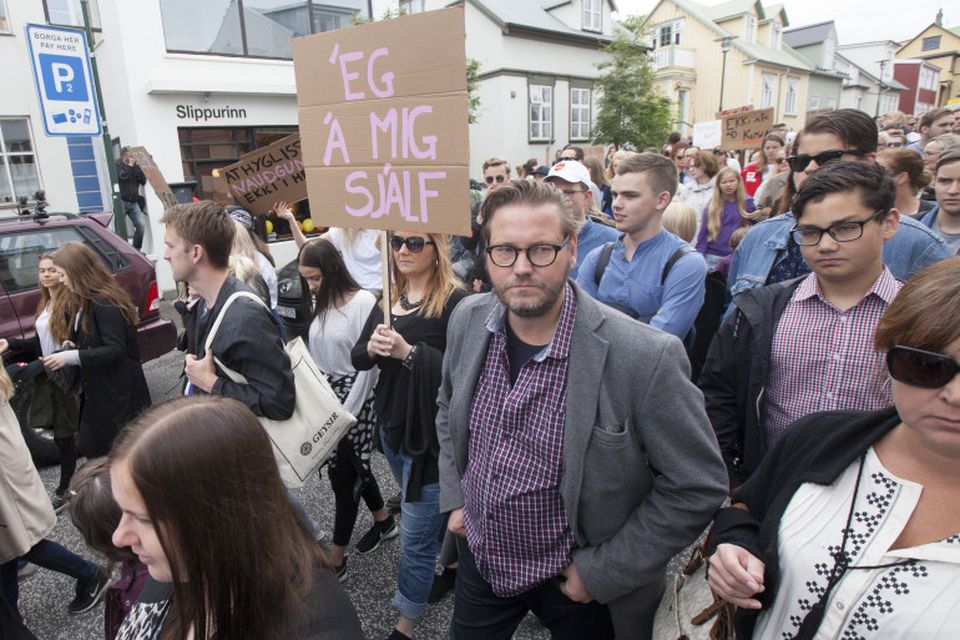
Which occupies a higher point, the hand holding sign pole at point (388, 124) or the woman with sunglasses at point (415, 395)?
the hand holding sign pole at point (388, 124)

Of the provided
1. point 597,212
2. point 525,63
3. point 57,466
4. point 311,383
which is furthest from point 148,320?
point 525,63

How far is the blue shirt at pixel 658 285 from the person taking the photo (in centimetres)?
299

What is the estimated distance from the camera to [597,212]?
489cm

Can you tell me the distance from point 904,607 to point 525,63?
2172 centimetres

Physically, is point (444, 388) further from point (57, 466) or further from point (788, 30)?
point (788, 30)

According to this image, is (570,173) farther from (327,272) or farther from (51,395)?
(51,395)

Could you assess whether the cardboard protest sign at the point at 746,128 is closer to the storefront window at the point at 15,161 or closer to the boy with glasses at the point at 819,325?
the boy with glasses at the point at 819,325

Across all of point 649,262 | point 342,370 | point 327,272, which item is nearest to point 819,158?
point 649,262

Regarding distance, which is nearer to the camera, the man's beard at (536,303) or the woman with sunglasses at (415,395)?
the man's beard at (536,303)

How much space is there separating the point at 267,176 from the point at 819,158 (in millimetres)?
3927

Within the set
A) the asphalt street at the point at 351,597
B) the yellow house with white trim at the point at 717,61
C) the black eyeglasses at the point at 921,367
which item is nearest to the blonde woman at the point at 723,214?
the asphalt street at the point at 351,597

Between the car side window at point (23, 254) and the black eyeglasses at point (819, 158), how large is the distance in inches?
222

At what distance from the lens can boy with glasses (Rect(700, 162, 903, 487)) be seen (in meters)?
1.81

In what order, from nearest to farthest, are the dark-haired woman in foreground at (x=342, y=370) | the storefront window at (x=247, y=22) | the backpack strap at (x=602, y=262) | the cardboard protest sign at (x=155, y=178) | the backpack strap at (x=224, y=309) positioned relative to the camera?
the backpack strap at (x=224, y=309)
the dark-haired woman in foreground at (x=342, y=370)
the backpack strap at (x=602, y=262)
the cardboard protest sign at (x=155, y=178)
the storefront window at (x=247, y=22)
